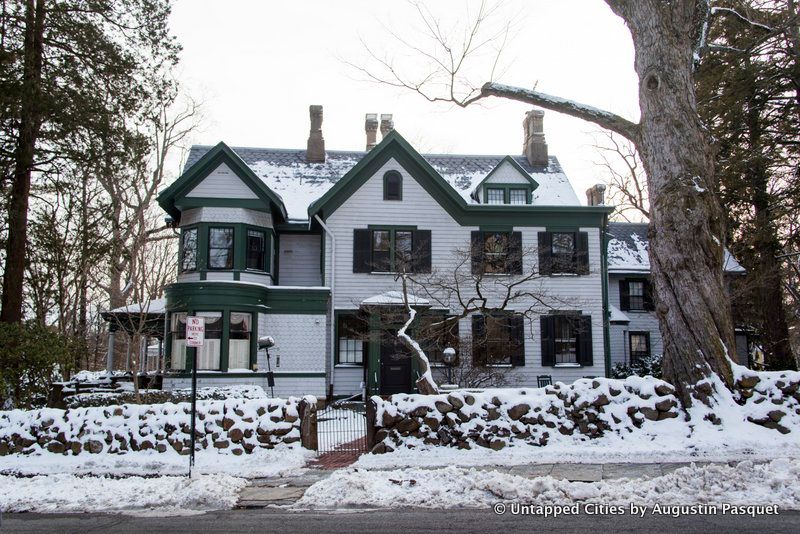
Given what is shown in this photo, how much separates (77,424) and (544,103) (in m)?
10.8

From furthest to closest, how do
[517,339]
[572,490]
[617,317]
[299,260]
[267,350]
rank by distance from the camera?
[617,317], [299,260], [517,339], [267,350], [572,490]

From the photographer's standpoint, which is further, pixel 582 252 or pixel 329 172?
pixel 329 172

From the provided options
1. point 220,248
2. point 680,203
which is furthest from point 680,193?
point 220,248

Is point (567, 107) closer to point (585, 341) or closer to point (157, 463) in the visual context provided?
point (157, 463)

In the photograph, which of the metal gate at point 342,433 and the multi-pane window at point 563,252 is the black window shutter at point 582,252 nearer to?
the multi-pane window at point 563,252

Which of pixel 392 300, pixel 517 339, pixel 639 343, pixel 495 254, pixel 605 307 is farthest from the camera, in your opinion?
pixel 639 343

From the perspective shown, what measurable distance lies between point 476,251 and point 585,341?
5103 mm

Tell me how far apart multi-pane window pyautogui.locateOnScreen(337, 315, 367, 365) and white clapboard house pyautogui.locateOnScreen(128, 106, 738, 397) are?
47 millimetres

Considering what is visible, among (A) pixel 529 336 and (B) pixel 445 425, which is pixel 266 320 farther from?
(B) pixel 445 425

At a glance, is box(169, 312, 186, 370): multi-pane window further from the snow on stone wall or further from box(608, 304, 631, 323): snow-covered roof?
box(608, 304, 631, 323): snow-covered roof

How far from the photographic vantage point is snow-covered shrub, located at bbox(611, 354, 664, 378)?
24781mm

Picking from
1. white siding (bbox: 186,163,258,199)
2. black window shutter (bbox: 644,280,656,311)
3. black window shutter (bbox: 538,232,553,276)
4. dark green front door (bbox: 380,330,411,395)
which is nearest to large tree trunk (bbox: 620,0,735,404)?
black window shutter (bbox: 538,232,553,276)

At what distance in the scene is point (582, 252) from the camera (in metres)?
23.3

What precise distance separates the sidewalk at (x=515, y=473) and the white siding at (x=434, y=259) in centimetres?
1228
